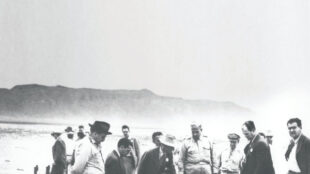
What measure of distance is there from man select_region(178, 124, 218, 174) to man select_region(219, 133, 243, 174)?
150 mm

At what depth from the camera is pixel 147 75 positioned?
741 cm

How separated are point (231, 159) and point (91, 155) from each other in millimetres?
2417

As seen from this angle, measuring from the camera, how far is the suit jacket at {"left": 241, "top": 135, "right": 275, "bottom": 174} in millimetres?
5148

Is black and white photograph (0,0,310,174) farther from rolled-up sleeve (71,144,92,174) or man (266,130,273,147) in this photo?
rolled-up sleeve (71,144,92,174)

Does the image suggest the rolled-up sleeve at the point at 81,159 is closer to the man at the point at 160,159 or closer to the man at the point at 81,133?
the man at the point at 160,159

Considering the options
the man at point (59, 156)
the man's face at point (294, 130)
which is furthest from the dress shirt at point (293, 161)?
the man at point (59, 156)

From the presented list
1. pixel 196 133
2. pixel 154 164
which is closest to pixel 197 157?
pixel 196 133

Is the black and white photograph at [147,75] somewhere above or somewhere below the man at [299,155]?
above

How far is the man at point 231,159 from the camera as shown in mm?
6172

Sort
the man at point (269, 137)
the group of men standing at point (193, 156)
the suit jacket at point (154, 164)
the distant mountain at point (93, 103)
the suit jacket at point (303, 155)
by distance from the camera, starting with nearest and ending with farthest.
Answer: the group of men standing at point (193, 156) < the suit jacket at point (154, 164) < the suit jacket at point (303, 155) < the distant mountain at point (93, 103) < the man at point (269, 137)

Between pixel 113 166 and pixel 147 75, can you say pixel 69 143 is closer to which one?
pixel 147 75

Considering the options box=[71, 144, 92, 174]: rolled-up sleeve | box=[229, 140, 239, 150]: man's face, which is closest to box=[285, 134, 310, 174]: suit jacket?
box=[229, 140, 239, 150]: man's face

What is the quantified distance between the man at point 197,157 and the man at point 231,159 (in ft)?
0.49

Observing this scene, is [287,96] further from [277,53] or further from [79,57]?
[79,57]
